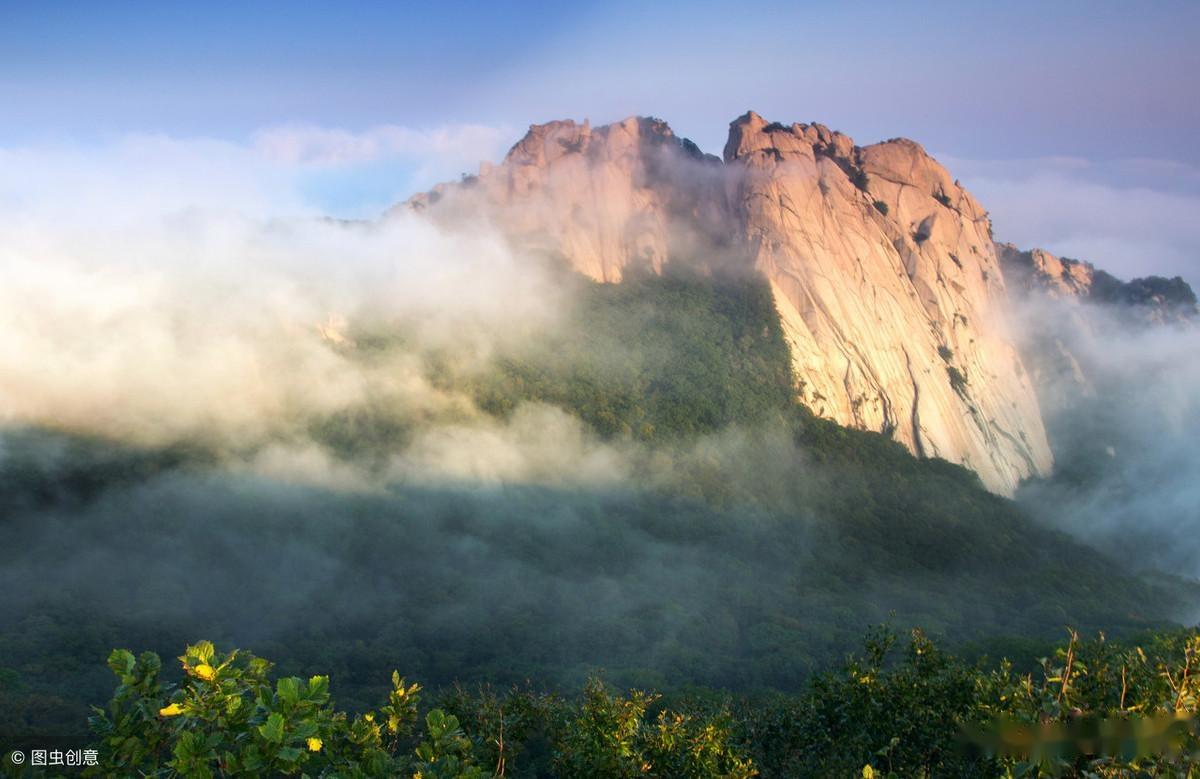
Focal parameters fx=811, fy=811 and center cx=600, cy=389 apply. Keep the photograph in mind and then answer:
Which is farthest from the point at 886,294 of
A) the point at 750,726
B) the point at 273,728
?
the point at 273,728

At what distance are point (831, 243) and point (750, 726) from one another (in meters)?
128

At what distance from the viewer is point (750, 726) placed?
3138cm

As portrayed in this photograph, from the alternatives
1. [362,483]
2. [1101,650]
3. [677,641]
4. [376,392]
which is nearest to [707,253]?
[376,392]

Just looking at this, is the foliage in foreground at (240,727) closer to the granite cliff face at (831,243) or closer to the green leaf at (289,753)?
the green leaf at (289,753)

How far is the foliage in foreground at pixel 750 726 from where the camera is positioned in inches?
363

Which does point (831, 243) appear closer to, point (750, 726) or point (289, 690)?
point (750, 726)

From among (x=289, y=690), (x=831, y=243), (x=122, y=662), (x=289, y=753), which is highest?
(x=831, y=243)

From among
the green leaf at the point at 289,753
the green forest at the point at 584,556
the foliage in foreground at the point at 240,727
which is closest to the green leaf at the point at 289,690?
the foliage in foreground at the point at 240,727

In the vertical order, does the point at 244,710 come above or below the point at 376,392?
below

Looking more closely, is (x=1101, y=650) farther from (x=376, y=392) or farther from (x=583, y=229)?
(x=583, y=229)

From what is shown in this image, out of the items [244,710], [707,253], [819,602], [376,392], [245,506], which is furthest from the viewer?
[707,253]

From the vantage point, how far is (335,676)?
75.6 m

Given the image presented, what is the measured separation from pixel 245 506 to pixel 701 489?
6962 centimetres

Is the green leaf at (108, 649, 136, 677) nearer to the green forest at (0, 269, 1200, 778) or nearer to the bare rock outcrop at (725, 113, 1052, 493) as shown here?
the green forest at (0, 269, 1200, 778)
